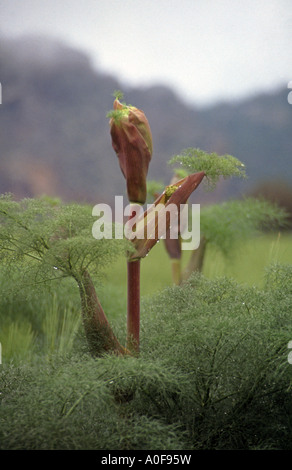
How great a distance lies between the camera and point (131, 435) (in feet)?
1.74

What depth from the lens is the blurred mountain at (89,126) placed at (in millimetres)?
1358

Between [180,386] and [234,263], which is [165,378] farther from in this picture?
[234,263]

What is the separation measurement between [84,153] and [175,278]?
0.47 metres

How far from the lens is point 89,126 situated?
145 centimetres

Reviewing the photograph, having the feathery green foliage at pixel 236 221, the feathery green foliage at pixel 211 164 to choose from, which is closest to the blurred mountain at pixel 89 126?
the feathery green foliage at pixel 236 221

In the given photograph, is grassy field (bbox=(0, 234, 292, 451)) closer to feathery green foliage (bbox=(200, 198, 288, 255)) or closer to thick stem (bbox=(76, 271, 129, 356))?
thick stem (bbox=(76, 271, 129, 356))

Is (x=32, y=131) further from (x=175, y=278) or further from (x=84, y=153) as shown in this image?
(x=175, y=278)

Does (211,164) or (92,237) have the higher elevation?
(211,164)

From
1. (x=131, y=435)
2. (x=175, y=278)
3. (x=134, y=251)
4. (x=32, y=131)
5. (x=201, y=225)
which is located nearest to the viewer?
(x=131, y=435)

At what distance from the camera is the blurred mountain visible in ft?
→ 4.46

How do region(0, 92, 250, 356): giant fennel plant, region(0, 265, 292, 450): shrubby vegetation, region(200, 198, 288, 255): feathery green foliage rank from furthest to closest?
region(200, 198, 288, 255): feathery green foliage
region(0, 92, 250, 356): giant fennel plant
region(0, 265, 292, 450): shrubby vegetation

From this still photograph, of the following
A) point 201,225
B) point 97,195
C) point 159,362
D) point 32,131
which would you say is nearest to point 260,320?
point 159,362

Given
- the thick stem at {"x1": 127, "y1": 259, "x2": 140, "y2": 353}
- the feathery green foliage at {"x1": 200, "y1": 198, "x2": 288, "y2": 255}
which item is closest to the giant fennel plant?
the thick stem at {"x1": 127, "y1": 259, "x2": 140, "y2": 353}

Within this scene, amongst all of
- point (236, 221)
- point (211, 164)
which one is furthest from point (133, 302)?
point (236, 221)
